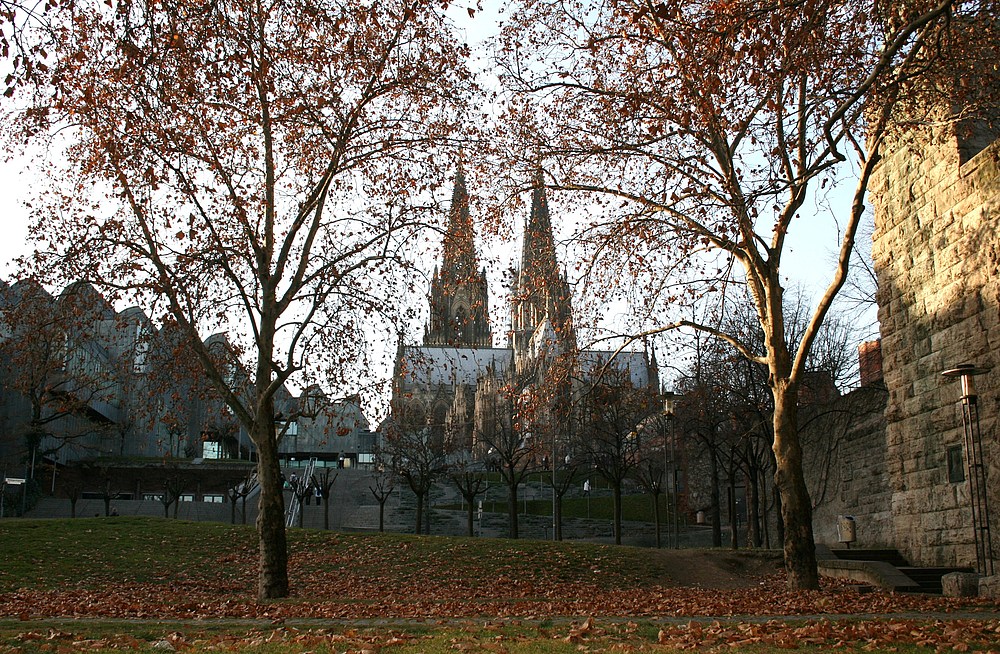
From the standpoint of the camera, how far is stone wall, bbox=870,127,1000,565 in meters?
13.8

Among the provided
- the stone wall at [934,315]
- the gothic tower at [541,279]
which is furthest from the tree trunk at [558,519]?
the stone wall at [934,315]

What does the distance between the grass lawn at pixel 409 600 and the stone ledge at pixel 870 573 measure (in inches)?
21.3

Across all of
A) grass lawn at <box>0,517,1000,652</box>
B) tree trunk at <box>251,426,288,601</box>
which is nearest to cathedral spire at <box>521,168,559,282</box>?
tree trunk at <box>251,426,288,601</box>

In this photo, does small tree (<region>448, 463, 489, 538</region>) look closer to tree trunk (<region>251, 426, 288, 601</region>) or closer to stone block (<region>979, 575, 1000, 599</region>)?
tree trunk (<region>251, 426, 288, 601</region>)

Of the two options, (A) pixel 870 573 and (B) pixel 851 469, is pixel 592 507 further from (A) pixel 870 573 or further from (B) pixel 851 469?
(A) pixel 870 573

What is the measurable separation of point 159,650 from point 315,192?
10475 millimetres

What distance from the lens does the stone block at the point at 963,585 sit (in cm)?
1287

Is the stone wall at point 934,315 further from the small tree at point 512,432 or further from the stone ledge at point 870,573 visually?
the small tree at point 512,432

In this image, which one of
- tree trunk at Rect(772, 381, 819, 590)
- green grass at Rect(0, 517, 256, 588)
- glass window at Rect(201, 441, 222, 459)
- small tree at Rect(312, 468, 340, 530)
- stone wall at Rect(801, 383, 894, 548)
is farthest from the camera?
glass window at Rect(201, 441, 222, 459)

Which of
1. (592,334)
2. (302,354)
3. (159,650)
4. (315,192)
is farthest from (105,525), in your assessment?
(159,650)

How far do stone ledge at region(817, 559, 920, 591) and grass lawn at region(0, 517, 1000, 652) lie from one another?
1.77ft

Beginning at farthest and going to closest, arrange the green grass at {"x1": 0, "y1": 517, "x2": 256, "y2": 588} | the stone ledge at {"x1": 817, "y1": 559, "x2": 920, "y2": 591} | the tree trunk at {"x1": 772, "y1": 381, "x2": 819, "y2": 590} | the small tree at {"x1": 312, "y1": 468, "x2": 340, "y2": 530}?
1. the small tree at {"x1": 312, "y1": 468, "x2": 340, "y2": 530}
2. the green grass at {"x1": 0, "y1": 517, "x2": 256, "y2": 588}
3. the stone ledge at {"x1": 817, "y1": 559, "x2": 920, "y2": 591}
4. the tree trunk at {"x1": 772, "y1": 381, "x2": 819, "y2": 590}

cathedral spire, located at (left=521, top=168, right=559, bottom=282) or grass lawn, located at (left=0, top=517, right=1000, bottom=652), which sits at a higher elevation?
cathedral spire, located at (left=521, top=168, right=559, bottom=282)

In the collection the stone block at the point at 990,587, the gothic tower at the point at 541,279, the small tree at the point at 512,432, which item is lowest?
the stone block at the point at 990,587
